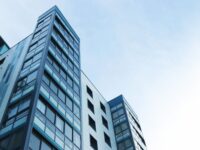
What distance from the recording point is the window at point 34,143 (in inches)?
784

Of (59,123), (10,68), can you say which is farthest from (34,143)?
(10,68)

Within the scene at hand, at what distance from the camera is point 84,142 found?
29047 mm

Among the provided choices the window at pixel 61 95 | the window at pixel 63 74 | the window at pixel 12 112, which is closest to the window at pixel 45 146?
the window at pixel 12 112

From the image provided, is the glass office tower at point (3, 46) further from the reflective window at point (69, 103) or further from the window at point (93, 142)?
the window at point (93, 142)

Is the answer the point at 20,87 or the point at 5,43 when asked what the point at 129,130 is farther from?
the point at 5,43

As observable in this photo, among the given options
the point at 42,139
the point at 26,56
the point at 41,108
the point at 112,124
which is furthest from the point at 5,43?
the point at 42,139

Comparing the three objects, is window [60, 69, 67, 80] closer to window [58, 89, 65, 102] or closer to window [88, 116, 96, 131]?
window [58, 89, 65, 102]

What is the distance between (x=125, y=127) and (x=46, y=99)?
19189mm

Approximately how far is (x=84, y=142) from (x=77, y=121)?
7.86ft

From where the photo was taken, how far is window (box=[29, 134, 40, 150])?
19916 millimetres

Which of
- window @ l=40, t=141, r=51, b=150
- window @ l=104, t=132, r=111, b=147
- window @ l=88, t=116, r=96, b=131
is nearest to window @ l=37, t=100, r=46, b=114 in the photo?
window @ l=40, t=141, r=51, b=150

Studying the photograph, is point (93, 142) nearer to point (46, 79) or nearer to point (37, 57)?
point (46, 79)

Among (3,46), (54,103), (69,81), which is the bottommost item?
(69,81)

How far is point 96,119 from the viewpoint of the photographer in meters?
36.5
